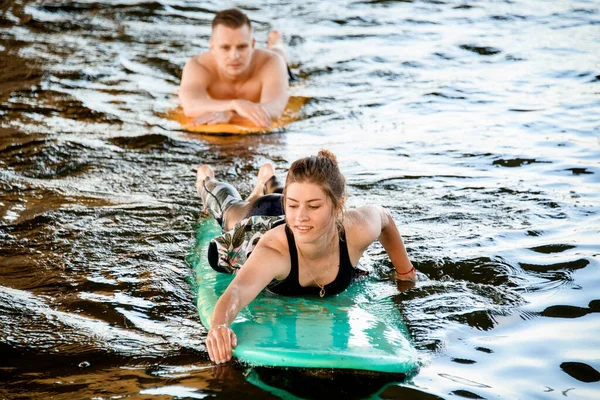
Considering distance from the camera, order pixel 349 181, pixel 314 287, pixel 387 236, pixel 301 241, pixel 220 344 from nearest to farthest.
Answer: pixel 220 344
pixel 301 241
pixel 314 287
pixel 387 236
pixel 349 181

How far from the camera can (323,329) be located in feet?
12.9

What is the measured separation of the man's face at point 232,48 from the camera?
761cm

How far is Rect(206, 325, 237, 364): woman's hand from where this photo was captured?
3.75 m

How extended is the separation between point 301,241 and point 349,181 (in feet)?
7.46

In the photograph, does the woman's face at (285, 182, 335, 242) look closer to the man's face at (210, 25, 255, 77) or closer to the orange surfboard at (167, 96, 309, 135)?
the orange surfboard at (167, 96, 309, 135)

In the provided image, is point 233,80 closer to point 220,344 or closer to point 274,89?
point 274,89

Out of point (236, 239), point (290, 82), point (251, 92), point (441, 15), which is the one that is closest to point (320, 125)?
point (251, 92)

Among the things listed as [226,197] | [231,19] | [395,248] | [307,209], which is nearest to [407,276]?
[395,248]

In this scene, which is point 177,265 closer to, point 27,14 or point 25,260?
point 25,260

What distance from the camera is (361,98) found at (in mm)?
8570

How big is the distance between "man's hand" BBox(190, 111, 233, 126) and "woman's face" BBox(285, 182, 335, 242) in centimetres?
371

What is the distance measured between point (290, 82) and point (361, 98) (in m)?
0.92

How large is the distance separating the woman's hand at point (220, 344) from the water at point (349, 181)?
0.26ft

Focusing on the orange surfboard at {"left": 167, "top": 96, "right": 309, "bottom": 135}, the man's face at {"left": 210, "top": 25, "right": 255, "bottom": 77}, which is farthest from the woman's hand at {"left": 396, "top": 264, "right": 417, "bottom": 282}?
the man's face at {"left": 210, "top": 25, "right": 255, "bottom": 77}
